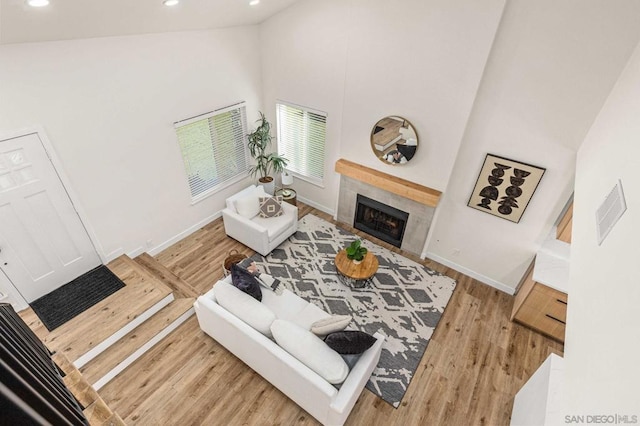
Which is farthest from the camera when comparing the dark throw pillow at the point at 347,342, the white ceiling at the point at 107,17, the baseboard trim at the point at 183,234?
the baseboard trim at the point at 183,234

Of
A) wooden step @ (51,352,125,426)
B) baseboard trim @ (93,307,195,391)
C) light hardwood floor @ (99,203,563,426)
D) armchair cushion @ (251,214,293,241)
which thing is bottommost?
light hardwood floor @ (99,203,563,426)

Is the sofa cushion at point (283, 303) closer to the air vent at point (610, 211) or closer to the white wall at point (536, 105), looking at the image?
the white wall at point (536, 105)

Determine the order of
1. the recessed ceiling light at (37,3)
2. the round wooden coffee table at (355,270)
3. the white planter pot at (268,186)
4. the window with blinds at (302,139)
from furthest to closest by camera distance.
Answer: the white planter pot at (268,186) < the window with blinds at (302,139) < the round wooden coffee table at (355,270) < the recessed ceiling light at (37,3)

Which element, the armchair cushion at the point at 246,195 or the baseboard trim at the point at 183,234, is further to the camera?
the armchair cushion at the point at 246,195

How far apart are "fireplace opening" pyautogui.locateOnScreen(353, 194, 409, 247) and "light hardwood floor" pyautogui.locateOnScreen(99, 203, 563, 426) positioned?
1.61 metres

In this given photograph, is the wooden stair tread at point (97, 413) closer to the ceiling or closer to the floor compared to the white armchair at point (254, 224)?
closer to the ceiling

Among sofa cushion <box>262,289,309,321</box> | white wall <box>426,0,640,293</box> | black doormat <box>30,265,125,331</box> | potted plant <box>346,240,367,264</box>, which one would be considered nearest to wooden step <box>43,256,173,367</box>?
black doormat <box>30,265,125,331</box>

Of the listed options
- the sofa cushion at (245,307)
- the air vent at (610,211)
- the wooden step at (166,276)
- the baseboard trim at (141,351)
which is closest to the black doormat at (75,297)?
the wooden step at (166,276)

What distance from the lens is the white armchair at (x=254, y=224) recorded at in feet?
17.7

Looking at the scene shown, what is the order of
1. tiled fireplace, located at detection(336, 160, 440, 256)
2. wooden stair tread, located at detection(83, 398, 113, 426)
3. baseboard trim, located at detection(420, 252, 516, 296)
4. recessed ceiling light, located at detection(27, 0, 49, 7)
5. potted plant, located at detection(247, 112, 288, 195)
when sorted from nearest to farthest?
1. wooden stair tread, located at detection(83, 398, 113, 426)
2. recessed ceiling light, located at detection(27, 0, 49, 7)
3. baseboard trim, located at detection(420, 252, 516, 296)
4. tiled fireplace, located at detection(336, 160, 440, 256)
5. potted plant, located at detection(247, 112, 288, 195)

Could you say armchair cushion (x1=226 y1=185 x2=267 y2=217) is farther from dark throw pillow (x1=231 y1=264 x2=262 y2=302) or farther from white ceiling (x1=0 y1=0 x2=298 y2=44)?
white ceiling (x1=0 y1=0 x2=298 y2=44)

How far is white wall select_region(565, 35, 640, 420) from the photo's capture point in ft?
4.49

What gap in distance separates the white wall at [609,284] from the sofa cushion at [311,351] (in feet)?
6.23

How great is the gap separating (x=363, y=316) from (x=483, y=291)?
2.09m
